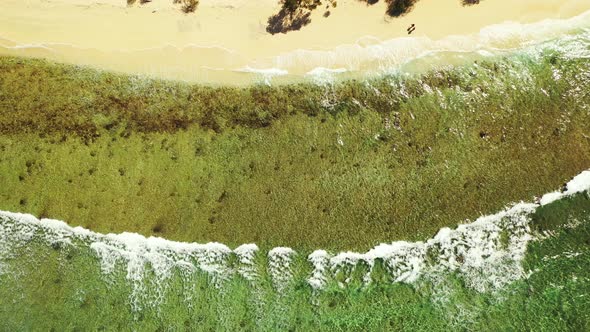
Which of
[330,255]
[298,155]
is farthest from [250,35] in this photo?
[330,255]

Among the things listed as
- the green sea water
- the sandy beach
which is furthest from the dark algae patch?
the sandy beach

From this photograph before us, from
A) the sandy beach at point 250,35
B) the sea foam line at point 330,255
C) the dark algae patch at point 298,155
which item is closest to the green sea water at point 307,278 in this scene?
the sea foam line at point 330,255

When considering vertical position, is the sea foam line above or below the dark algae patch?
below

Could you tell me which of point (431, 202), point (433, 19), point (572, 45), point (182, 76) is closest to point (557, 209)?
point (431, 202)

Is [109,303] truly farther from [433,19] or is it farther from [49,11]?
[433,19]

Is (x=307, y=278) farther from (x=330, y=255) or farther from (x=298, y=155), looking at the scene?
(x=298, y=155)

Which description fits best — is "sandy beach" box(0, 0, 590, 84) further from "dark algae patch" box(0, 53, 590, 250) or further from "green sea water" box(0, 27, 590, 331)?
"green sea water" box(0, 27, 590, 331)

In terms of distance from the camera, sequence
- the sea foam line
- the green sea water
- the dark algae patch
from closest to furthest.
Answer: the green sea water, the sea foam line, the dark algae patch
